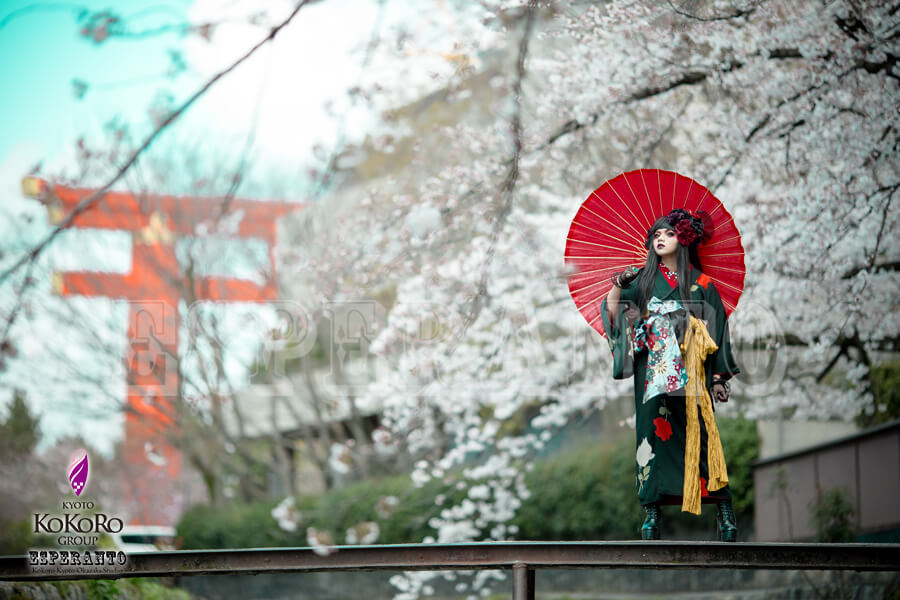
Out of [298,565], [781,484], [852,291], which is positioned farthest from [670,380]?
[781,484]

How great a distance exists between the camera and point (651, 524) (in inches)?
146

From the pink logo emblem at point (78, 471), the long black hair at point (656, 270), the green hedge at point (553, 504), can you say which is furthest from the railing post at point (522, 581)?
the green hedge at point (553, 504)

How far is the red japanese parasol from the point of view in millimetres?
4039

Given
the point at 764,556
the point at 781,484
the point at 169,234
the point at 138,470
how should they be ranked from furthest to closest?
the point at 138,470, the point at 169,234, the point at 781,484, the point at 764,556

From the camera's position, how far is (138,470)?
51.9 ft

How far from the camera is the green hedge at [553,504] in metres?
8.95

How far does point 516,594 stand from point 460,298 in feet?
11.1

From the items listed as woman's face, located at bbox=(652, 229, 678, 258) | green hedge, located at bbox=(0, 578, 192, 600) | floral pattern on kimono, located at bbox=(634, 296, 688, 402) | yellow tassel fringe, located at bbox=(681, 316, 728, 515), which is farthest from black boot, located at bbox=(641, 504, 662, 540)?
green hedge, located at bbox=(0, 578, 192, 600)

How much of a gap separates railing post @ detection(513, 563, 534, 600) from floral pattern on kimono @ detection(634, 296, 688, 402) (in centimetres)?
93

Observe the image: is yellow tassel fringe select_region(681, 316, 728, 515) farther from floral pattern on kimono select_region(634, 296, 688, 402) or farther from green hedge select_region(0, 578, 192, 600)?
green hedge select_region(0, 578, 192, 600)

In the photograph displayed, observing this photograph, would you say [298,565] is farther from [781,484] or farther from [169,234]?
[169,234]

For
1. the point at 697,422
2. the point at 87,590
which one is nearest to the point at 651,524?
the point at 697,422

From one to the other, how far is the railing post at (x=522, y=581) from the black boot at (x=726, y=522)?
85 cm

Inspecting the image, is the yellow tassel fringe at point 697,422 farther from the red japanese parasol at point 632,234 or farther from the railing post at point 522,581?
the railing post at point 522,581
